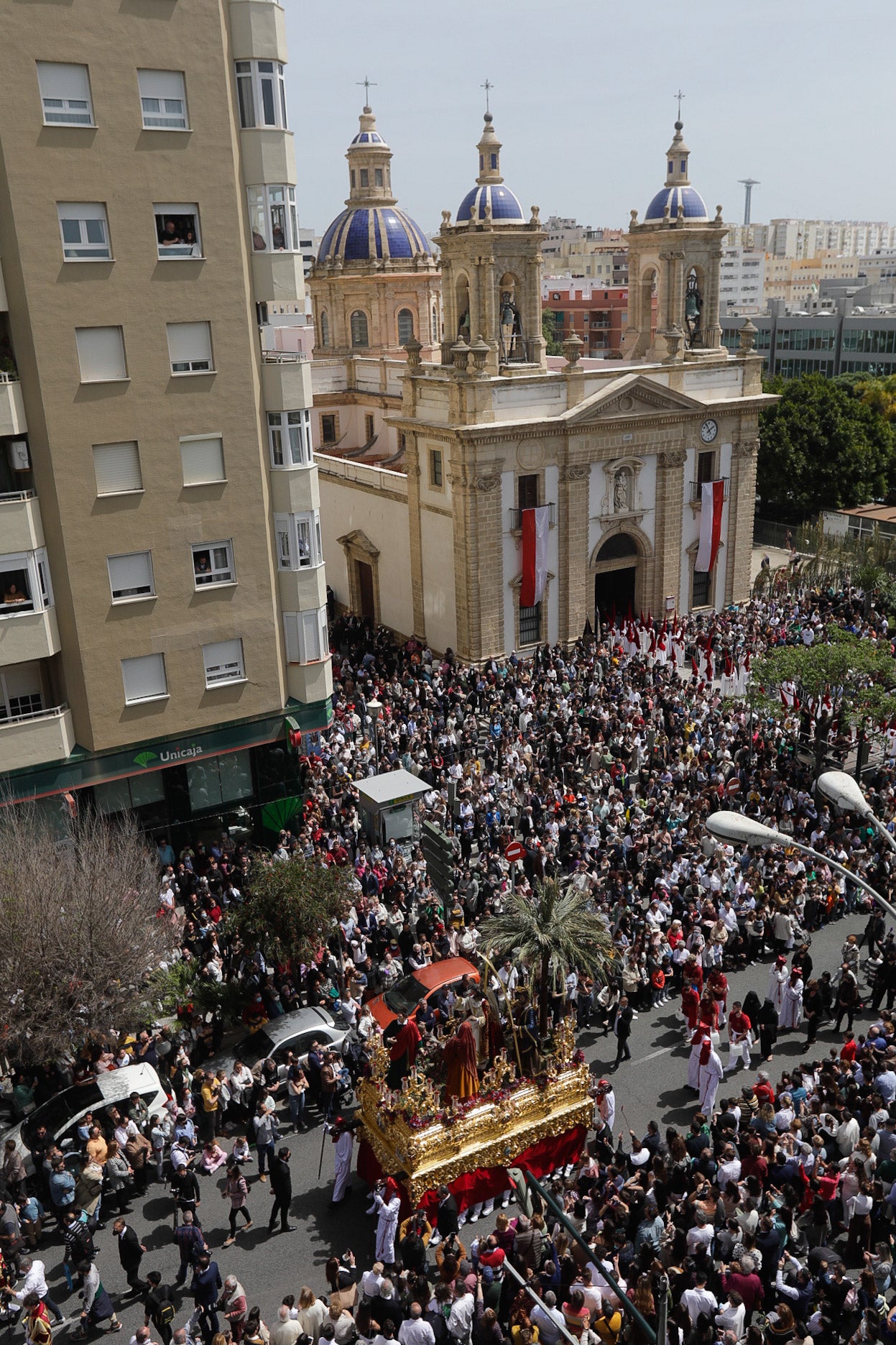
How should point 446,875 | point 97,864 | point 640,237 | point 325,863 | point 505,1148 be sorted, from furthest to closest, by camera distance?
point 640,237 < point 325,863 < point 446,875 < point 97,864 < point 505,1148

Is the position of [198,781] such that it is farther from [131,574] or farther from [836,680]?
[836,680]

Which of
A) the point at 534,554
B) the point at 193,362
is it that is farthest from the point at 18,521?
the point at 534,554

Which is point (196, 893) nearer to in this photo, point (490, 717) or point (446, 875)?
point (446, 875)

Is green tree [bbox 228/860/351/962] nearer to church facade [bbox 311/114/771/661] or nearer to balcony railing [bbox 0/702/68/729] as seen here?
balcony railing [bbox 0/702/68/729]

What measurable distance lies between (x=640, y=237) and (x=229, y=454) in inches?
1013

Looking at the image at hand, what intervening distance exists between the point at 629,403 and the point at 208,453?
20.2m

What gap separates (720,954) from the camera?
809 inches

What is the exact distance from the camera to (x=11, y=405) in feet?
68.0

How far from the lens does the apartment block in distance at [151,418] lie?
2050 cm

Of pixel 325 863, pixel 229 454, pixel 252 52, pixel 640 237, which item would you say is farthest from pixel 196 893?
pixel 640 237

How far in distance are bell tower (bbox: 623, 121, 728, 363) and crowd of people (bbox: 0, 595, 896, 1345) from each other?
15.5m

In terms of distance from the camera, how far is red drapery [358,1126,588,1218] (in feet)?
48.8

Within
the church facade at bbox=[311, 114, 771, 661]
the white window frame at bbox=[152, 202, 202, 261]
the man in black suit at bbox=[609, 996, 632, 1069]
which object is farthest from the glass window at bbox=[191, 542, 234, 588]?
the church facade at bbox=[311, 114, 771, 661]

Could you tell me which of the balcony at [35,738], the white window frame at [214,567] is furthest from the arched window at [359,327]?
the balcony at [35,738]
